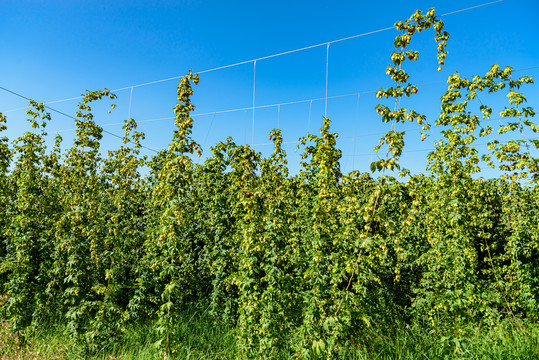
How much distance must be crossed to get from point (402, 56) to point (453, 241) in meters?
2.34

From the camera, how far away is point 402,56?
332 centimetres

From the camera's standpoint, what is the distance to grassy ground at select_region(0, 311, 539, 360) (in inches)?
143

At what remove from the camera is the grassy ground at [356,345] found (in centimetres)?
362

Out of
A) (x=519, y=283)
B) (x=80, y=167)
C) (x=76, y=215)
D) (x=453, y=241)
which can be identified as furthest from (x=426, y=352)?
(x=80, y=167)

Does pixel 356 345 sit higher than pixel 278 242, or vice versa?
pixel 278 242

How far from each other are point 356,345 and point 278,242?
1.72 meters

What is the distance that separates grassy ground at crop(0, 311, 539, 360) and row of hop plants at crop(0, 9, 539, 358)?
19 centimetres

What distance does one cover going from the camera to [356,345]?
4027 mm

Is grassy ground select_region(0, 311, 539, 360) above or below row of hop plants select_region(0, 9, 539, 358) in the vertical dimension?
below

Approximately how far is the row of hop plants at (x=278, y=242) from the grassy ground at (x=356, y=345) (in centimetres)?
19

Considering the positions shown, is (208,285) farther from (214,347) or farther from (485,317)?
(485,317)

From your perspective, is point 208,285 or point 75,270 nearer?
point 75,270

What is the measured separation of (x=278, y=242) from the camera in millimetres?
3771

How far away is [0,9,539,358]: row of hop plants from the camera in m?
3.35
